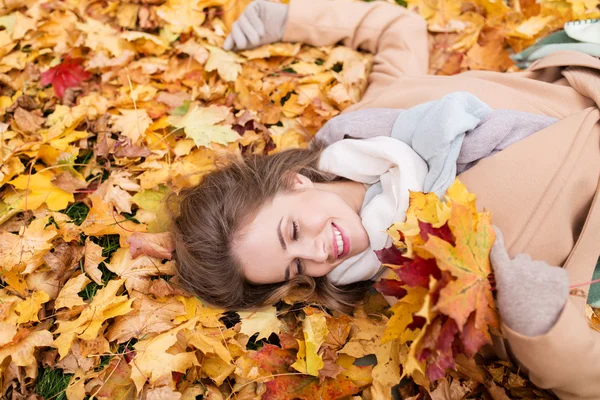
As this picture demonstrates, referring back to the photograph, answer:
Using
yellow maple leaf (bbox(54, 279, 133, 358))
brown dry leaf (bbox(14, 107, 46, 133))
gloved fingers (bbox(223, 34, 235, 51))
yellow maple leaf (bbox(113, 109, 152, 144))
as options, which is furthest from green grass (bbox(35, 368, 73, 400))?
gloved fingers (bbox(223, 34, 235, 51))

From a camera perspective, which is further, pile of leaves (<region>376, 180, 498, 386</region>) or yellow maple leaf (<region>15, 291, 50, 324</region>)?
yellow maple leaf (<region>15, 291, 50, 324</region>)

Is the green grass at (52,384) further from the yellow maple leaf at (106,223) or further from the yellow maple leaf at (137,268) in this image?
the yellow maple leaf at (106,223)

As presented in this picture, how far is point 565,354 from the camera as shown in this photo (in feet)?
5.08

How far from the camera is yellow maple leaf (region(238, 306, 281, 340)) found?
2.07 m

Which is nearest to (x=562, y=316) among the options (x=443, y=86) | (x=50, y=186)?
(x=443, y=86)

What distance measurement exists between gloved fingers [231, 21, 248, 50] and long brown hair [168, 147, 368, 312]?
3.18ft

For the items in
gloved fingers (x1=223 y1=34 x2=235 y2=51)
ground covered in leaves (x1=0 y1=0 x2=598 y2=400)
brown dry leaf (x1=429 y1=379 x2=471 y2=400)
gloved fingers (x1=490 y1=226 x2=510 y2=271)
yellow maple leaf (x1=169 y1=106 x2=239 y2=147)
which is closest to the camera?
gloved fingers (x1=490 y1=226 x2=510 y2=271)

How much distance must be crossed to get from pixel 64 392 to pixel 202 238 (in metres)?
0.85

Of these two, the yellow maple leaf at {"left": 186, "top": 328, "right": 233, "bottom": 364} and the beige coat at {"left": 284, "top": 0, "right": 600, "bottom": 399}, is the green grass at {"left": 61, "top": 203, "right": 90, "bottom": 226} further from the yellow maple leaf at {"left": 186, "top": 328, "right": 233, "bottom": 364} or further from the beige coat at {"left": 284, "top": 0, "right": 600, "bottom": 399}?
the beige coat at {"left": 284, "top": 0, "right": 600, "bottom": 399}

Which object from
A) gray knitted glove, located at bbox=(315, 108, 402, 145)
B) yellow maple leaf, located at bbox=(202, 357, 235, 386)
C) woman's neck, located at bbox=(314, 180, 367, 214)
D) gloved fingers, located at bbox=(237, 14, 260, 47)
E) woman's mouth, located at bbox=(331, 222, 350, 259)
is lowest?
yellow maple leaf, located at bbox=(202, 357, 235, 386)

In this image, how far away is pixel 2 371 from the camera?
1.93 meters

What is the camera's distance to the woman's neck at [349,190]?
2256mm

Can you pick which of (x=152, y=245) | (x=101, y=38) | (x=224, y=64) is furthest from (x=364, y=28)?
(x=152, y=245)

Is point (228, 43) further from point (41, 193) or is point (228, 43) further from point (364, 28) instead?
point (41, 193)
